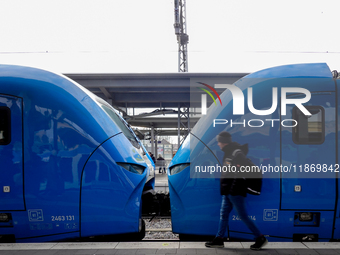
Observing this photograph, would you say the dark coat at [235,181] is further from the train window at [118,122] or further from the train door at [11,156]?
the train door at [11,156]

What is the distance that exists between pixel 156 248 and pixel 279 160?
6.86 ft

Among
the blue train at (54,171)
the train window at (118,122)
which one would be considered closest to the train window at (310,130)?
the blue train at (54,171)

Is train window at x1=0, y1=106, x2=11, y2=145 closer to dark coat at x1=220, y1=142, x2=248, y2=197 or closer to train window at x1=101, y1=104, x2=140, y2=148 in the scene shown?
train window at x1=101, y1=104, x2=140, y2=148

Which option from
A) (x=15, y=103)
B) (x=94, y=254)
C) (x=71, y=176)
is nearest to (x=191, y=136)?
(x=71, y=176)

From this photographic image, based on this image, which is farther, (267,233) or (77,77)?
(77,77)

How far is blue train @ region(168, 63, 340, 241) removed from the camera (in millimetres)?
3379

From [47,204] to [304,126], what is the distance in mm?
3816

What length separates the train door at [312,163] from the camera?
133 inches

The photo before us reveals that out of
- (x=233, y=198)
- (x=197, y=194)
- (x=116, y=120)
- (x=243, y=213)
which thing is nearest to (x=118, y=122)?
(x=116, y=120)

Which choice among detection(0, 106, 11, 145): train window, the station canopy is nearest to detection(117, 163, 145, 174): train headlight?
detection(0, 106, 11, 145): train window

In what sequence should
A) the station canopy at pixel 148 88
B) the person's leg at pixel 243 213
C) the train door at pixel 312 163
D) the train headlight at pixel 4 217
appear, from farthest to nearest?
the station canopy at pixel 148 88 < the train headlight at pixel 4 217 < the train door at pixel 312 163 < the person's leg at pixel 243 213

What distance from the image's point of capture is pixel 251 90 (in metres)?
3.57

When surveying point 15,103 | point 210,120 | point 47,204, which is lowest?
point 47,204

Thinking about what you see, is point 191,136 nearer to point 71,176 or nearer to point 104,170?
point 104,170
